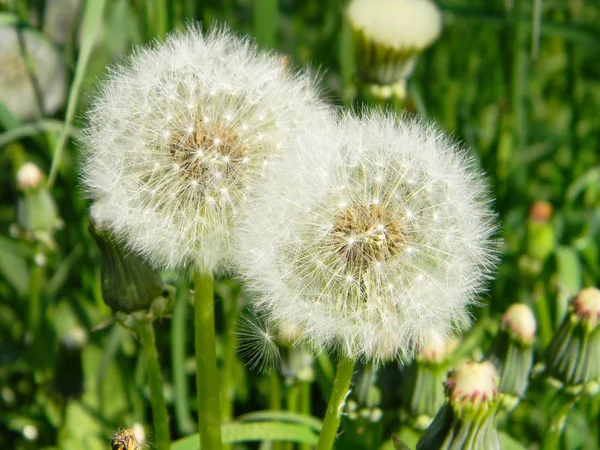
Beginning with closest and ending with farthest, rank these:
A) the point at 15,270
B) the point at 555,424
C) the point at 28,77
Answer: the point at 555,424, the point at 15,270, the point at 28,77

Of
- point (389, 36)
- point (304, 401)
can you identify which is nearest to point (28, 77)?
point (389, 36)

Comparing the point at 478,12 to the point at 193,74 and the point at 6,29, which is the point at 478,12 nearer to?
the point at 193,74

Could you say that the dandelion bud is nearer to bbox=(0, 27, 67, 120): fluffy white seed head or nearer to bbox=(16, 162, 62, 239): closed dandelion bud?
bbox=(16, 162, 62, 239): closed dandelion bud

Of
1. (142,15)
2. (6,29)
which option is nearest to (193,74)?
(142,15)

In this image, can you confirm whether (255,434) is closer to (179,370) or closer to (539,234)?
(179,370)

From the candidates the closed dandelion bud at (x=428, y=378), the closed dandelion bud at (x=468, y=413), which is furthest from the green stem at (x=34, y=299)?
the closed dandelion bud at (x=468, y=413)

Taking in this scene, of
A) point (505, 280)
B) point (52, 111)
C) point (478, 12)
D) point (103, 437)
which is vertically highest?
point (478, 12)

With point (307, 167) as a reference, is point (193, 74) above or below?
above

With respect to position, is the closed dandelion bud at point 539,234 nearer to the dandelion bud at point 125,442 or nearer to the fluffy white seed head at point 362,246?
the fluffy white seed head at point 362,246
